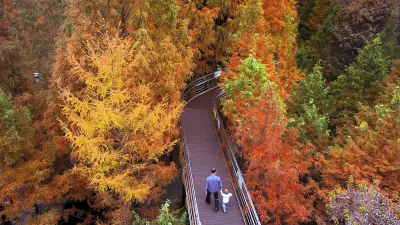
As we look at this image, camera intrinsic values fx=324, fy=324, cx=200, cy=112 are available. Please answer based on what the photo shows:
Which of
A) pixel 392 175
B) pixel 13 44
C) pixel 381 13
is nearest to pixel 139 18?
pixel 13 44

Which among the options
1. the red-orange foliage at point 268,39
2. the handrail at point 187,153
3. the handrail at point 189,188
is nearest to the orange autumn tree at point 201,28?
the handrail at point 187,153

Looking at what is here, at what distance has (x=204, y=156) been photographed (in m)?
16.6

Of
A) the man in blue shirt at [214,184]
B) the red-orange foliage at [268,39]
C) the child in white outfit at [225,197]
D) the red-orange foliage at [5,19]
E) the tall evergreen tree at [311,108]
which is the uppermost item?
the red-orange foliage at [5,19]

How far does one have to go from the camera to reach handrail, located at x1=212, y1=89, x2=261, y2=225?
1320 cm

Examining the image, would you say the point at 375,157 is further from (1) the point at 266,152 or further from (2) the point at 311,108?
(1) the point at 266,152

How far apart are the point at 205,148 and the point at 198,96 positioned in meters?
6.19

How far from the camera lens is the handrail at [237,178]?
13.2 meters

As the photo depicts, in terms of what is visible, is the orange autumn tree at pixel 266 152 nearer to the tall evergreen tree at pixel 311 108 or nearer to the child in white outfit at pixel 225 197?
the child in white outfit at pixel 225 197

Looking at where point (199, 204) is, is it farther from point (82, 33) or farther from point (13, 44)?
point (13, 44)

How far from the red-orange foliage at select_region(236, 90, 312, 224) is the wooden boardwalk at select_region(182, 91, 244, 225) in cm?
129

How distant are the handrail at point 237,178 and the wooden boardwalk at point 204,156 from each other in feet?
0.72

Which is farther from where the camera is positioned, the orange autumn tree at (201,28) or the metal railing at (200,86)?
the metal railing at (200,86)

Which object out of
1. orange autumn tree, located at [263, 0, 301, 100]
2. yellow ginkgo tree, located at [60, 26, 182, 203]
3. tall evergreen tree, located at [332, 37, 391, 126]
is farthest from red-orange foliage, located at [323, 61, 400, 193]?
orange autumn tree, located at [263, 0, 301, 100]

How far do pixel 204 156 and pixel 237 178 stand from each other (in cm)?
229
